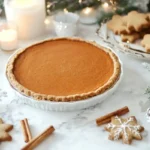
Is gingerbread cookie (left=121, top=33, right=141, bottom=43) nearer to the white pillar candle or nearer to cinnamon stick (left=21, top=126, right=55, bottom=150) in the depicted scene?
the white pillar candle

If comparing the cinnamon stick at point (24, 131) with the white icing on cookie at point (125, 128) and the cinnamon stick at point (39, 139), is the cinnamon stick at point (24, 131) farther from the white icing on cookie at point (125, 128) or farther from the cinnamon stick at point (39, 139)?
the white icing on cookie at point (125, 128)

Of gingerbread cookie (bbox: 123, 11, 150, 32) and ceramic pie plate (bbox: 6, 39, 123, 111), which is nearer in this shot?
ceramic pie plate (bbox: 6, 39, 123, 111)

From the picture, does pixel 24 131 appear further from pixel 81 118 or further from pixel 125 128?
pixel 125 128

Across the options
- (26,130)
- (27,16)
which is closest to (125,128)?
(26,130)

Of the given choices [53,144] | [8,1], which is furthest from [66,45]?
[53,144]

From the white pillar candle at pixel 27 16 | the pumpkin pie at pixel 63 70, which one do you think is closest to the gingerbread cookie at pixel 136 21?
the pumpkin pie at pixel 63 70

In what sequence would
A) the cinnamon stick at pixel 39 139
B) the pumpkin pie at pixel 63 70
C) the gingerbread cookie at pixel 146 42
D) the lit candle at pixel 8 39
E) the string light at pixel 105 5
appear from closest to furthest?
1. the cinnamon stick at pixel 39 139
2. the pumpkin pie at pixel 63 70
3. the gingerbread cookie at pixel 146 42
4. the lit candle at pixel 8 39
5. the string light at pixel 105 5

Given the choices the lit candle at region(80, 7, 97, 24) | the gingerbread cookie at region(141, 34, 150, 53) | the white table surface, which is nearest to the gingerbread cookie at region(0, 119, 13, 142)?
the white table surface
